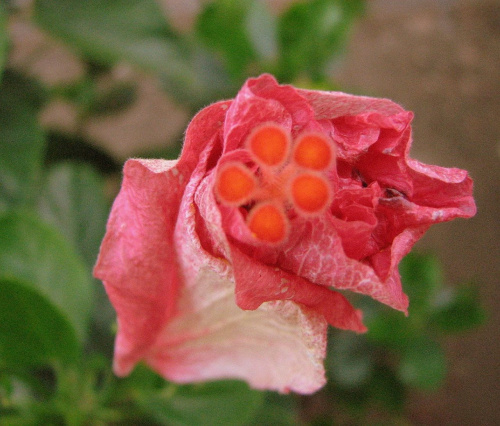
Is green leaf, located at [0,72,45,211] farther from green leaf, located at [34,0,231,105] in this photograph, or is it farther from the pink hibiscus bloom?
the pink hibiscus bloom

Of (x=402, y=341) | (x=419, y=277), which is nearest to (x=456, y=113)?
(x=419, y=277)

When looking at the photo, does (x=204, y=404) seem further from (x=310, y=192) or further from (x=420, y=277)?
(x=420, y=277)

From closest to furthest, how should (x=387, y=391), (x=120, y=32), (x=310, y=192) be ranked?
(x=310, y=192)
(x=120, y=32)
(x=387, y=391)

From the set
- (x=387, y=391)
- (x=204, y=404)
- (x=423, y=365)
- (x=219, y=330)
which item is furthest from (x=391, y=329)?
(x=219, y=330)

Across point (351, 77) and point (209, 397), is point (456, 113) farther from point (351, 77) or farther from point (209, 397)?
point (209, 397)

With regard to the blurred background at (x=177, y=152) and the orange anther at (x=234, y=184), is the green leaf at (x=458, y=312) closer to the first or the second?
the blurred background at (x=177, y=152)

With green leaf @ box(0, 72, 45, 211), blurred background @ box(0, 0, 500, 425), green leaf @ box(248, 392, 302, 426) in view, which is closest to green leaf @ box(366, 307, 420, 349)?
blurred background @ box(0, 0, 500, 425)

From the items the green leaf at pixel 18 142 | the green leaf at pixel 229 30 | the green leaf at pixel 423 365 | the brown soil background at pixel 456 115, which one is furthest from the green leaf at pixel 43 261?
the brown soil background at pixel 456 115
